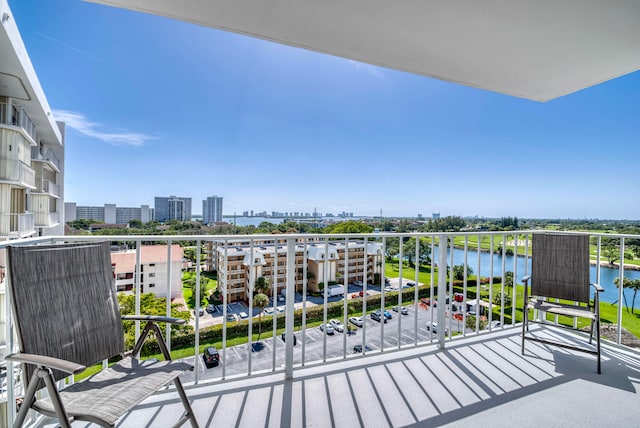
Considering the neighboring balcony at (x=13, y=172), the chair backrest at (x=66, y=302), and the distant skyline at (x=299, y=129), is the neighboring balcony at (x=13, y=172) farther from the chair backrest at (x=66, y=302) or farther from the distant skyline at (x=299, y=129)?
the chair backrest at (x=66, y=302)

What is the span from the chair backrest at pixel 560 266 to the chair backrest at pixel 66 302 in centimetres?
359

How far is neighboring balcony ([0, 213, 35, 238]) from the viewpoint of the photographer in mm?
9606

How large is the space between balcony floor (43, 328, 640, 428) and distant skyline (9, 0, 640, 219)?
1.84m

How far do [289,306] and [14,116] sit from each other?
1357 cm

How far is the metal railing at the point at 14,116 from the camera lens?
361 inches

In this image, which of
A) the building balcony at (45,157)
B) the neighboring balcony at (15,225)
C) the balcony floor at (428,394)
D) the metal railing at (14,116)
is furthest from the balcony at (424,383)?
the building balcony at (45,157)

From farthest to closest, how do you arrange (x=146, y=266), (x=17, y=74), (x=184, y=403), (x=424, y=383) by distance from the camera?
(x=17, y=74)
(x=146, y=266)
(x=424, y=383)
(x=184, y=403)

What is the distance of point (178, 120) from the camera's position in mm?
20781

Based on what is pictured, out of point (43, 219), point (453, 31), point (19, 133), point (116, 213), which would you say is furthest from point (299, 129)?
point (453, 31)

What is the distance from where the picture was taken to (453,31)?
230 centimetres

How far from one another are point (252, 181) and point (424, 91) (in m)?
15.9

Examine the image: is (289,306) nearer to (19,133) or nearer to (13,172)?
(13,172)

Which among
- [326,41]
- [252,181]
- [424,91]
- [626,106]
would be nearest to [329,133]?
[252,181]

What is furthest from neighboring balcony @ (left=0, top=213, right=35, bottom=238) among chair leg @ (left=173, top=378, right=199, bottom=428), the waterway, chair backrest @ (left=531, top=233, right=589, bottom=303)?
Result: chair backrest @ (left=531, top=233, right=589, bottom=303)
